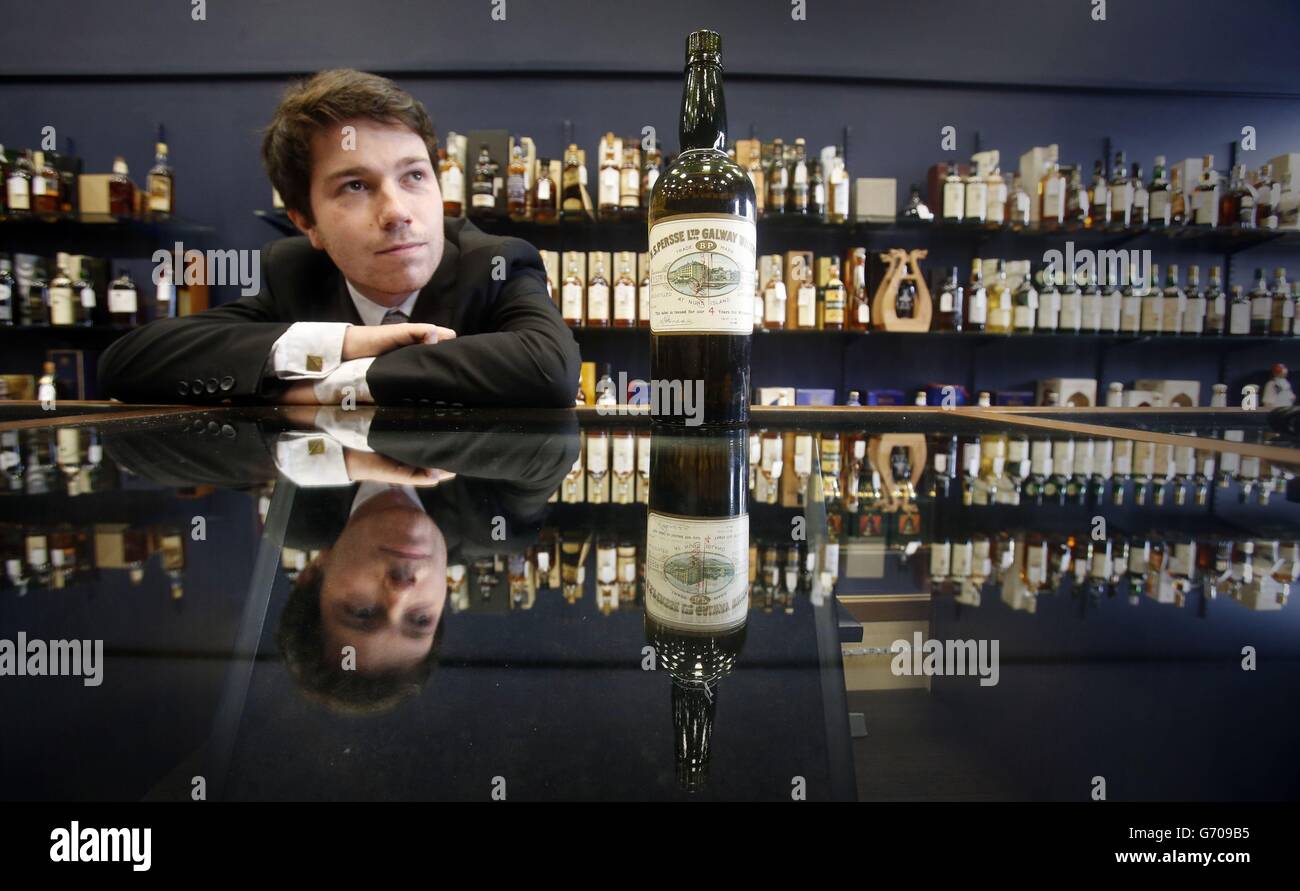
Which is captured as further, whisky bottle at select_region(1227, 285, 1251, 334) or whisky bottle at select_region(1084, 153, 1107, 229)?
whisky bottle at select_region(1227, 285, 1251, 334)

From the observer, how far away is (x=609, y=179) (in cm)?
261

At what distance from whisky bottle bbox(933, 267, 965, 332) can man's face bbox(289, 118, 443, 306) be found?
1901mm

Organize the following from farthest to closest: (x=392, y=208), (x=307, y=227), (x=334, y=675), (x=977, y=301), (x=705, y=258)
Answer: (x=977, y=301)
(x=307, y=227)
(x=392, y=208)
(x=705, y=258)
(x=334, y=675)

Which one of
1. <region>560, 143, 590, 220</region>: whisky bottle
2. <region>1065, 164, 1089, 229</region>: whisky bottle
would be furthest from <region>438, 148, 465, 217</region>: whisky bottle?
<region>1065, 164, 1089, 229</region>: whisky bottle

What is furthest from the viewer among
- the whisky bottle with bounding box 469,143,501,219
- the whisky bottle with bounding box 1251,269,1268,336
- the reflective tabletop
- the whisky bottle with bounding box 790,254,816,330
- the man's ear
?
the whisky bottle with bounding box 1251,269,1268,336

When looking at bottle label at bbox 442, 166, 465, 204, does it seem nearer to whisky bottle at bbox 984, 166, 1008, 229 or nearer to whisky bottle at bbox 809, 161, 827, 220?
whisky bottle at bbox 809, 161, 827, 220

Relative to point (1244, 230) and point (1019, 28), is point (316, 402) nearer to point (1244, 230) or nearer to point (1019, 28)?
point (1019, 28)

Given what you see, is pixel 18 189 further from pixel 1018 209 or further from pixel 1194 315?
pixel 1194 315

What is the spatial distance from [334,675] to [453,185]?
8.66 ft

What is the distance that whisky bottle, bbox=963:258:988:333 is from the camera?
9.06ft

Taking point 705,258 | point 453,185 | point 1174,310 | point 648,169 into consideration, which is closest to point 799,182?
point 648,169

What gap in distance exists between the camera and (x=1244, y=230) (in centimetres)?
280
